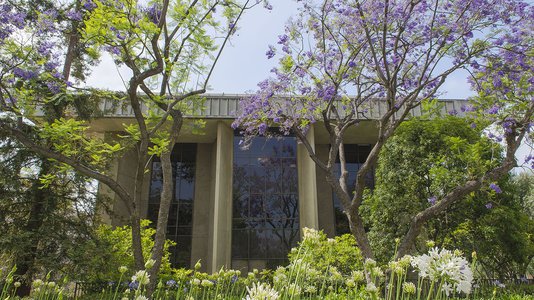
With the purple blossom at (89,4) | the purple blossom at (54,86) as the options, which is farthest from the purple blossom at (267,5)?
the purple blossom at (54,86)

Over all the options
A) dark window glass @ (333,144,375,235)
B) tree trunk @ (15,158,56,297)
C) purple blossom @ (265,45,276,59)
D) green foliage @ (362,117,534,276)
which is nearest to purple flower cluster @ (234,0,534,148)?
purple blossom @ (265,45,276,59)

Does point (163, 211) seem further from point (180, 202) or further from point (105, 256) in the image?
point (180, 202)

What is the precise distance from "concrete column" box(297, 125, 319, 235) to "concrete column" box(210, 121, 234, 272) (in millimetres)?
2980

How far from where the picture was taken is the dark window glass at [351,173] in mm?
18047

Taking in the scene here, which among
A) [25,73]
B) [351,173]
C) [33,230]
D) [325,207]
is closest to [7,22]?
[25,73]

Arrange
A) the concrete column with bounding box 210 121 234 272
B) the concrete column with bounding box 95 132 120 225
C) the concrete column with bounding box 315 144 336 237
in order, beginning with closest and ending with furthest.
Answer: the concrete column with bounding box 95 132 120 225 < the concrete column with bounding box 210 121 234 272 < the concrete column with bounding box 315 144 336 237

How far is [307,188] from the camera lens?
54.4ft

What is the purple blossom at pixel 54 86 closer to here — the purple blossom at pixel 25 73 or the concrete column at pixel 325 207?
the purple blossom at pixel 25 73

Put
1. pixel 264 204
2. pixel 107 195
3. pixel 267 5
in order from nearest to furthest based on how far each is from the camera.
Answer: pixel 267 5
pixel 107 195
pixel 264 204

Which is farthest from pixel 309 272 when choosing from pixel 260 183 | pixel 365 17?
pixel 260 183

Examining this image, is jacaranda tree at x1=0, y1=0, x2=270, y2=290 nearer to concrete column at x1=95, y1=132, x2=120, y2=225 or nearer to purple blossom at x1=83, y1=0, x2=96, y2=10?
purple blossom at x1=83, y1=0, x2=96, y2=10

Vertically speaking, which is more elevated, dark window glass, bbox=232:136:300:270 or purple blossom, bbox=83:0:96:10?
purple blossom, bbox=83:0:96:10

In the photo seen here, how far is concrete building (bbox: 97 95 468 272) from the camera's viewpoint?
16.0 meters

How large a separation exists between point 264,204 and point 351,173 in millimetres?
4786
